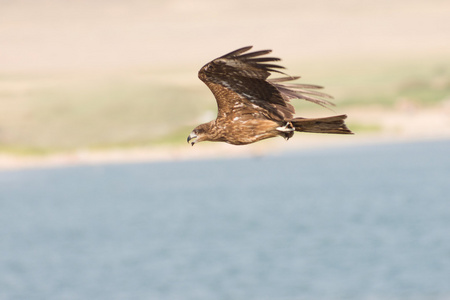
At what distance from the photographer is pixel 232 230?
Answer: 77500 mm

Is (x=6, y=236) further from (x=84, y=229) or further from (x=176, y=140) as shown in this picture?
(x=176, y=140)

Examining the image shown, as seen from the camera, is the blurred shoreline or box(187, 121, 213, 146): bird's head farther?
the blurred shoreline

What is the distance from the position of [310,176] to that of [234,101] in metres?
93.4

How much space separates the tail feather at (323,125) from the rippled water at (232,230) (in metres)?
38.4

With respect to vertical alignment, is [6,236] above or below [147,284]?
above

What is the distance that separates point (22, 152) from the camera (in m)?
104

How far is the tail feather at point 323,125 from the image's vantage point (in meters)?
9.39

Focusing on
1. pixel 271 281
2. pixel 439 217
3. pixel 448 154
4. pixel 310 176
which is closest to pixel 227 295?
pixel 271 281

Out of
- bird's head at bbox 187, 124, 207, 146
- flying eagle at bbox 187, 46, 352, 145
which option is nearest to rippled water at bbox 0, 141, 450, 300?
bird's head at bbox 187, 124, 207, 146

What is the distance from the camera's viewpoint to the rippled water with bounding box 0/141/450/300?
54344 millimetres

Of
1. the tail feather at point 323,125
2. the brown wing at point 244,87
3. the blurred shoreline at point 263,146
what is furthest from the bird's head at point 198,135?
the blurred shoreline at point 263,146

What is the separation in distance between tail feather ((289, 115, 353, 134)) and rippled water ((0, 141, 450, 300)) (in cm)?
3842

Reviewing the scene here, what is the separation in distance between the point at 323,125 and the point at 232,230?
68372mm

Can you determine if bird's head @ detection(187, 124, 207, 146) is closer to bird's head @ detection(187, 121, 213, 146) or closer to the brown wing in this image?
bird's head @ detection(187, 121, 213, 146)
